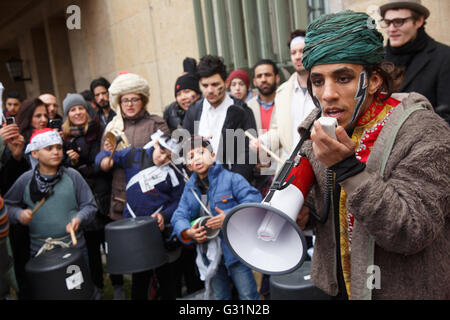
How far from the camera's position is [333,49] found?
1.43m

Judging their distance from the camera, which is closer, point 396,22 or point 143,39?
point 396,22

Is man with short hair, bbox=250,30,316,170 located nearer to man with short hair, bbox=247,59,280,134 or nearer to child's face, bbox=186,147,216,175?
child's face, bbox=186,147,216,175

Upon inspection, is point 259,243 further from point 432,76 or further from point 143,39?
point 143,39

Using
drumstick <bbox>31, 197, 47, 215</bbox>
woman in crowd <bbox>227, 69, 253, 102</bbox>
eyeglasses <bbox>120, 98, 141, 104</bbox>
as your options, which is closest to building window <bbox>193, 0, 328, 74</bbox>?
woman in crowd <bbox>227, 69, 253, 102</bbox>

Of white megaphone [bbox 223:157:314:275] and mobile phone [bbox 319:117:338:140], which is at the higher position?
mobile phone [bbox 319:117:338:140]

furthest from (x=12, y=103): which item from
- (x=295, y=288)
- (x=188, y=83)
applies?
(x=295, y=288)

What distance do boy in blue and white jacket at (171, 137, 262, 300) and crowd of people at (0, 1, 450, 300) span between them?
0.04 feet

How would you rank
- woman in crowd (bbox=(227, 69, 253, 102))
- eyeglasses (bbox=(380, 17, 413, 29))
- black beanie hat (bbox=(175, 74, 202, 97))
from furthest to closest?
woman in crowd (bbox=(227, 69, 253, 102)) < black beanie hat (bbox=(175, 74, 202, 97)) < eyeglasses (bbox=(380, 17, 413, 29))

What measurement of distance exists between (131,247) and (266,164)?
142 cm

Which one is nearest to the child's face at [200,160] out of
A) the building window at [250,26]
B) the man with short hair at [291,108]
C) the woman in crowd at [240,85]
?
the man with short hair at [291,108]

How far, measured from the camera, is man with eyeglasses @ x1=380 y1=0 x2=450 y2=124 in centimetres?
304

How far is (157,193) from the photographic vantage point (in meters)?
3.73
